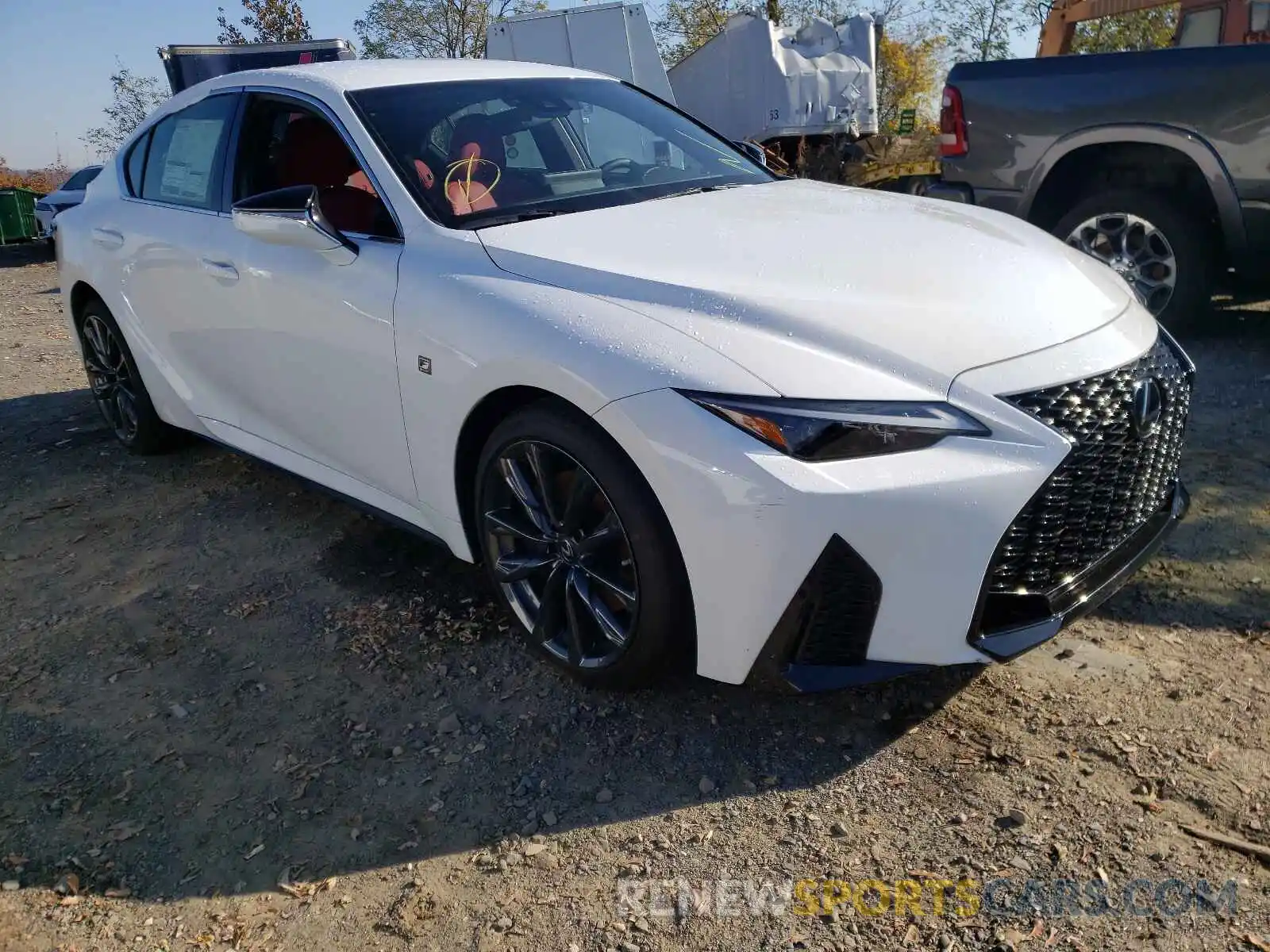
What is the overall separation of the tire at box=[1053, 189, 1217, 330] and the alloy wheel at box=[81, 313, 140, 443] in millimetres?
4820

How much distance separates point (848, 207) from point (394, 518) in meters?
1.76

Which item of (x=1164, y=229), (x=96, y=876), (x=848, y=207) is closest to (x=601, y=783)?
(x=96, y=876)

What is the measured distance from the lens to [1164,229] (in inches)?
213

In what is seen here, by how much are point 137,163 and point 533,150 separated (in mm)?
2162

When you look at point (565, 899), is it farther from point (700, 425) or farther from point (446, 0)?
point (446, 0)

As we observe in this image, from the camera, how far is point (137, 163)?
456cm

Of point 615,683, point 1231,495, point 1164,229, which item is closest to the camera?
point 615,683

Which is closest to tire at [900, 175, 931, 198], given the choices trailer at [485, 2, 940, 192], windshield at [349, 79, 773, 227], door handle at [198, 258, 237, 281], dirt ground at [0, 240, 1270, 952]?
trailer at [485, 2, 940, 192]

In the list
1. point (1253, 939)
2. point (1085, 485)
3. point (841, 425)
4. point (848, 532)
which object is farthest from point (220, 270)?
point (1253, 939)

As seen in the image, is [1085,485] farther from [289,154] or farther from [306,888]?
[289,154]

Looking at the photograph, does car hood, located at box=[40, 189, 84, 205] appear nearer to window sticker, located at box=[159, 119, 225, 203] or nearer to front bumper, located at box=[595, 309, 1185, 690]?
window sticker, located at box=[159, 119, 225, 203]

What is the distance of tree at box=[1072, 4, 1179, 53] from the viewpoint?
9.30 m

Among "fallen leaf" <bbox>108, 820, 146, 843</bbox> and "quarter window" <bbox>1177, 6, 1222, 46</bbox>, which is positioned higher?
"quarter window" <bbox>1177, 6, 1222, 46</bbox>

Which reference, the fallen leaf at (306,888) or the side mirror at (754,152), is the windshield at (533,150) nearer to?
the side mirror at (754,152)
